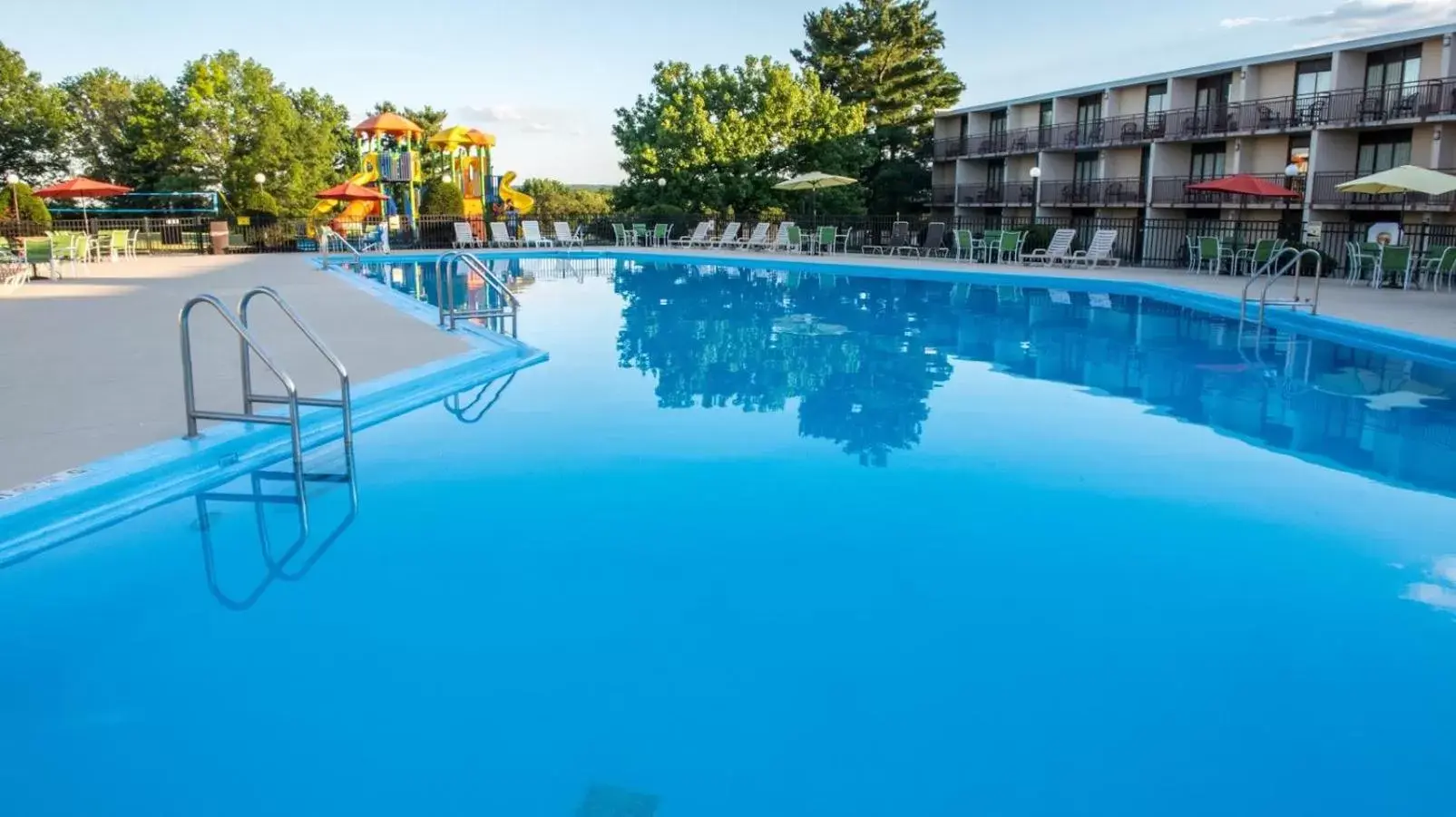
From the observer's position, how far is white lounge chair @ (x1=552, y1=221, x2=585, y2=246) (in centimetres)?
2955

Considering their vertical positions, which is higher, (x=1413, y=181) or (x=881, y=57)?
(x=881, y=57)

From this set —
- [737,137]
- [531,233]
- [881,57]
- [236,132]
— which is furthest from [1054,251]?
[236,132]

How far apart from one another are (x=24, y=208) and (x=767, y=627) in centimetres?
2593

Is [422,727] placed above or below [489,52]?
below

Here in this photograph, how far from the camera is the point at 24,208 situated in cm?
2309

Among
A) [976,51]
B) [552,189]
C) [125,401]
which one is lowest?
[125,401]

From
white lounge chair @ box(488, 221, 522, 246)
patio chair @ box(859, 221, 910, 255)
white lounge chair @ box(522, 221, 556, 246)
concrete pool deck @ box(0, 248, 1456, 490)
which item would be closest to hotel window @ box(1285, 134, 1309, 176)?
concrete pool deck @ box(0, 248, 1456, 490)

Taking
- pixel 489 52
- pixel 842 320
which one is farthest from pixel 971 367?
pixel 489 52

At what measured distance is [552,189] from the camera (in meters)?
50.2

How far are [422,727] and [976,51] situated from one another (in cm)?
4028

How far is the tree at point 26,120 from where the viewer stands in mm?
34750

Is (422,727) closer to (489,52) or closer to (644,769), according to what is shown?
(644,769)

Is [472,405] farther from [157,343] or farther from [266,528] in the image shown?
[157,343]

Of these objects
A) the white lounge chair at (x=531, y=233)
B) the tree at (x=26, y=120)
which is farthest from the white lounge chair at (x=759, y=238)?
the tree at (x=26, y=120)
